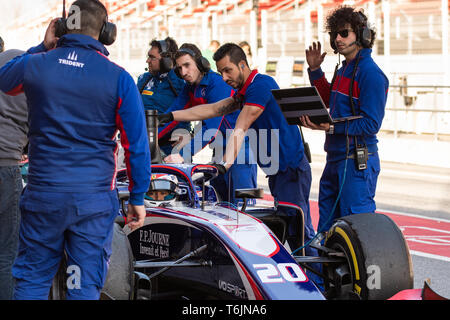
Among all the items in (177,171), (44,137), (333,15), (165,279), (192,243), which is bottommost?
(165,279)

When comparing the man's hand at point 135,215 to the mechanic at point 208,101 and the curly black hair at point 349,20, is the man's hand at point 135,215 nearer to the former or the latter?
the curly black hair at point 349,20

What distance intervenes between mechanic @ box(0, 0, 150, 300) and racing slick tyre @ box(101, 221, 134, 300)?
352 mm

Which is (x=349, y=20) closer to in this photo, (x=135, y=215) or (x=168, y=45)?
(x=135, y=215)

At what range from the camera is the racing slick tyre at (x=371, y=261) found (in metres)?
4.11

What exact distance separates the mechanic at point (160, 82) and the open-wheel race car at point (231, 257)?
261 cm

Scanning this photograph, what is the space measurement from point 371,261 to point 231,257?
0.78 meters

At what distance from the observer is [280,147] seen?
5.37 m

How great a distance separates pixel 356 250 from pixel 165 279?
127 cm

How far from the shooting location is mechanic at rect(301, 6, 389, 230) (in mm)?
4980

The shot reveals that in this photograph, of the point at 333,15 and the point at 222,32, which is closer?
the point at 333,15

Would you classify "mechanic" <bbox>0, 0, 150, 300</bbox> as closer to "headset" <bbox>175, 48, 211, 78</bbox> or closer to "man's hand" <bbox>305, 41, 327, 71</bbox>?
"man's hand" <bbox>305, 41, 327, 71</bbox>

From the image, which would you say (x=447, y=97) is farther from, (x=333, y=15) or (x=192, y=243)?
(x=192, y=243)

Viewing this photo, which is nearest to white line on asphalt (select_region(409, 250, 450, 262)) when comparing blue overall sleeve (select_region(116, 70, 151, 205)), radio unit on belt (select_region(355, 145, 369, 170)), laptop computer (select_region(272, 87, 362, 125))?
radio unit on belt (select_region(355, 145, 369, 170))
